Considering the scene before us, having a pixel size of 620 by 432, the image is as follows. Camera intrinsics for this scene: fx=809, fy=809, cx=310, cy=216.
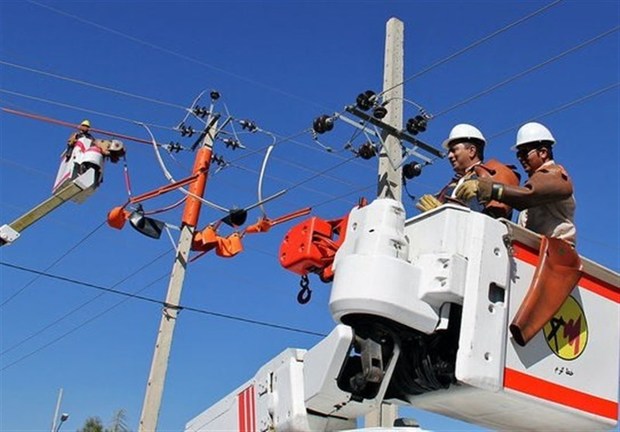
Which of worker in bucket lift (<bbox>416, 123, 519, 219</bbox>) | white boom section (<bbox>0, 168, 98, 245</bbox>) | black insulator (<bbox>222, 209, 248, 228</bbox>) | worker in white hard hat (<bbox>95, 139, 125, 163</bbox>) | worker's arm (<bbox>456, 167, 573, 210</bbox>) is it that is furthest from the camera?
black insulator (<bbox>222, 209, 248, 228</bbox>)

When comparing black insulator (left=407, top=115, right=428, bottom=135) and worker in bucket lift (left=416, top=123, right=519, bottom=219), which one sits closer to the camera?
worker in bucket lift (left=416, top=123, right=519, bottom=219)

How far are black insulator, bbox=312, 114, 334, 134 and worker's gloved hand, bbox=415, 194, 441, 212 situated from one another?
780 cm

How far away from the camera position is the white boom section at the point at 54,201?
880 centimetres

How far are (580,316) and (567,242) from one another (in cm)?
32

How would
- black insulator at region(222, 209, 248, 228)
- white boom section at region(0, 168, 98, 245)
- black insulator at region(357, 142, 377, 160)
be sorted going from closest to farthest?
white boom section at region(0, 168, 98, 245)
black insulator at region(357, 142, 377, 160)
black insulator at region(222, 209, 248, 228)

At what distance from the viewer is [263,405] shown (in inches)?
121

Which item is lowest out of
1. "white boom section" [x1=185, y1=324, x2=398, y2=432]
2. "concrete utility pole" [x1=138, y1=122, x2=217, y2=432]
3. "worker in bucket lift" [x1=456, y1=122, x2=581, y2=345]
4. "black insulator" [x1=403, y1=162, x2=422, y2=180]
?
"white boom section" [x1=185, y1=324, x2=398, y2=432]

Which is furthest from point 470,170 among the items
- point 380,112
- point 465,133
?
point 380,112

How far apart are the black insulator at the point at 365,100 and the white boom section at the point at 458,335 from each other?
→ 25.8 ft

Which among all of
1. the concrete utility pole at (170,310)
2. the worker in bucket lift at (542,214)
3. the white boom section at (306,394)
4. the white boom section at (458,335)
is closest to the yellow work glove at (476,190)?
the worker in bucket lift at (542,214)

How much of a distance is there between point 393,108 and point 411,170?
92 cm

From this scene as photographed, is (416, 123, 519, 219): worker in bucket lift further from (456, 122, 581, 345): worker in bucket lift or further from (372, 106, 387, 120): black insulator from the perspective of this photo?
(372, 106, 387, 120): black insulator

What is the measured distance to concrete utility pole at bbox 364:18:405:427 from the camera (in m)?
10.1

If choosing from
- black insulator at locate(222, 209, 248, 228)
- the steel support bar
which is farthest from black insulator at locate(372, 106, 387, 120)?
black insulator at locate(222, 209, 248, 228)
